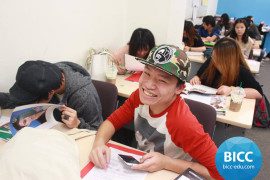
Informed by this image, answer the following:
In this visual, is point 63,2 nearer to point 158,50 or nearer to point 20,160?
point 158,50

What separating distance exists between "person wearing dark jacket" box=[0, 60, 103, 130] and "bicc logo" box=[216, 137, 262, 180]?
37.5 inches

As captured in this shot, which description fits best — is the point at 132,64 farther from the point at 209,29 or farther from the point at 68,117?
the point at 209,29

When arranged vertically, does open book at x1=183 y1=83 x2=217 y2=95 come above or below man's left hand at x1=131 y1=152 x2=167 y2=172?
below

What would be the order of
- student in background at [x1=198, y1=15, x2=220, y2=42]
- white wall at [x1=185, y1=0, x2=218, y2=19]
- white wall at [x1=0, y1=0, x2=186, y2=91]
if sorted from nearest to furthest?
white wall at [x1=0, y1=0, x2=186, y2=91] → student in background at [x1=198, y1=15, x2=220, y2=42] → white wall at [x1=185, y1=0, x2=218, y2=19]

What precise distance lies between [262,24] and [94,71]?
641cm

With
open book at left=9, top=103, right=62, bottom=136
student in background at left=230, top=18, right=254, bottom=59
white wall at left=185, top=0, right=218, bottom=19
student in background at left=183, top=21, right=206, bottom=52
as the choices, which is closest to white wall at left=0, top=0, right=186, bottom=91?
open book at left=9, top=103, right=62, bottom=136

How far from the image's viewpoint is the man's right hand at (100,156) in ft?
3.65

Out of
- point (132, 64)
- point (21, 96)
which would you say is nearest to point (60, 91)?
point (21, 96)

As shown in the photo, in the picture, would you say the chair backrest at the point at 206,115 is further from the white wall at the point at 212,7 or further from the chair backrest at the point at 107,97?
the white wall at the point at 212,7

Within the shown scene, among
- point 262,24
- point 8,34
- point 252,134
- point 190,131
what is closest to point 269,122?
point 252,134

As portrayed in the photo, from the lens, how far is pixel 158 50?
115 cm

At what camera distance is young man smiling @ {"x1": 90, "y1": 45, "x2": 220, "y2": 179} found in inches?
43.4

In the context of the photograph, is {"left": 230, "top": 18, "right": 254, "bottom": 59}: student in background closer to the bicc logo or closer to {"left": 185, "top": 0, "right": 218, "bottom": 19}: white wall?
{"left": 185, "top": 0, "right": 218, "bottom": 19}: white wall

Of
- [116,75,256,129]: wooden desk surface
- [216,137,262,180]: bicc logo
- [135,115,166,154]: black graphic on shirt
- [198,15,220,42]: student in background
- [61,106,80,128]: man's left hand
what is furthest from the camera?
[198,15,220,42]: student in background
